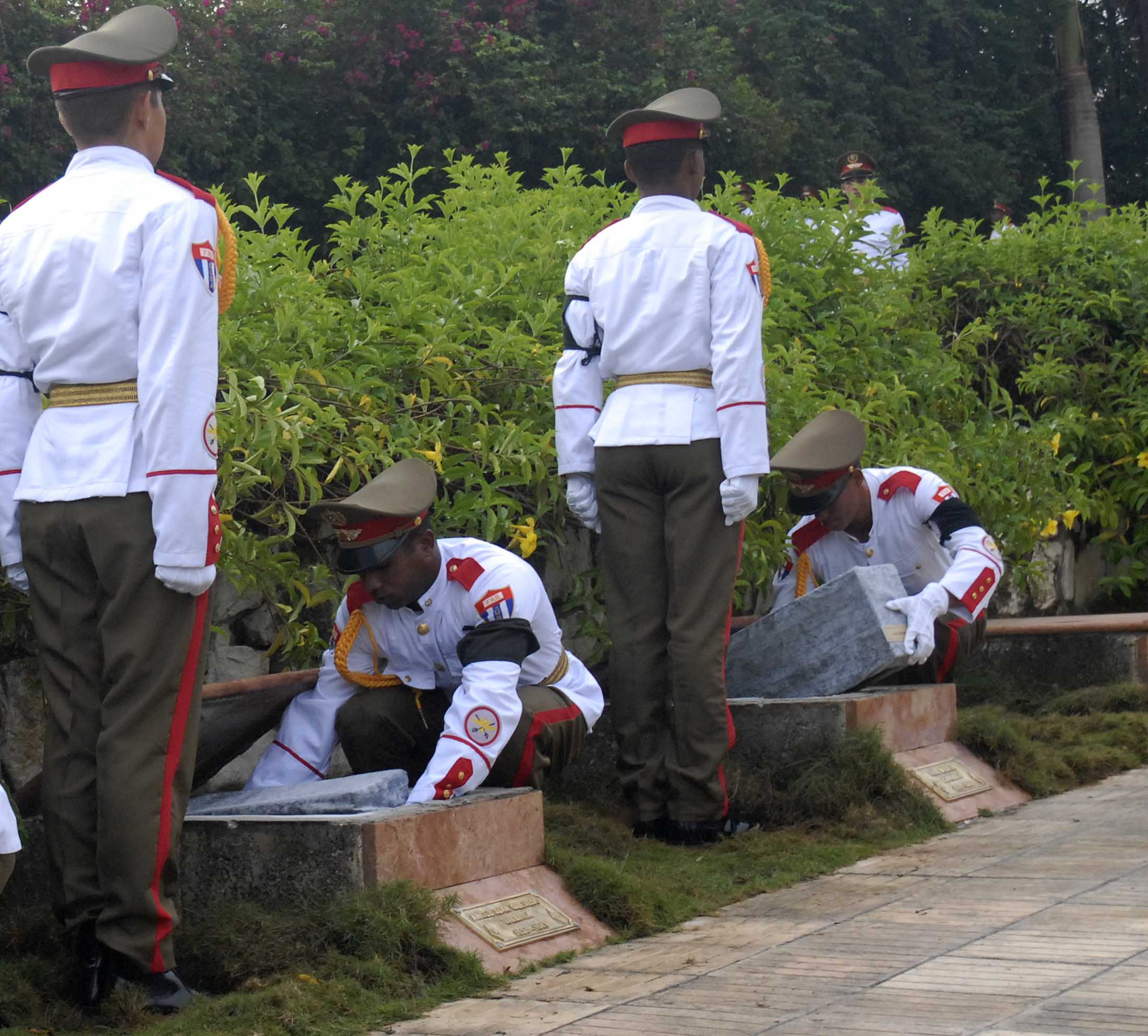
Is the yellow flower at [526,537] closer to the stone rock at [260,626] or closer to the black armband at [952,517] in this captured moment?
the stone rock at [260,626]

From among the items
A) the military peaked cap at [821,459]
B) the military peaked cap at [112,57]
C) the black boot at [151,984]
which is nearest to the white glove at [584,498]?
the military peaked cap at [821,459]

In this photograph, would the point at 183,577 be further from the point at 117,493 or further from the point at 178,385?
the point at 178,385

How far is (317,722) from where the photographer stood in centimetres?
439

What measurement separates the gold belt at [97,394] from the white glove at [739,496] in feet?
5.83

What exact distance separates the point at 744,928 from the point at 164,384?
168 cm

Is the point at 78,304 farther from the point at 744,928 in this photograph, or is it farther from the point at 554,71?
the point at 554,71

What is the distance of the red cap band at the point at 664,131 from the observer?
479 cm

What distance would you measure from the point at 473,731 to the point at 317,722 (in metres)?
0.62

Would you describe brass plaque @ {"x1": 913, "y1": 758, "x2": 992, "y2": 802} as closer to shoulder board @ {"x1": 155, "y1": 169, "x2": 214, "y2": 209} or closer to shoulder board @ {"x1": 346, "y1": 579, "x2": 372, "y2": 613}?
shoulder board @ {"x1": 346, "y1": 579, "x2": 372, "y2": 613}

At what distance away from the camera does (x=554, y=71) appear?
49.3 feet

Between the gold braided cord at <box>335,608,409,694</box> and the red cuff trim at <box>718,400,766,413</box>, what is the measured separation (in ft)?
3.55

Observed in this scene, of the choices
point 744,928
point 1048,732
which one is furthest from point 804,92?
point 744,928

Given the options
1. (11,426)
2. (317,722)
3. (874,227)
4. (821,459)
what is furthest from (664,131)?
(874,227)

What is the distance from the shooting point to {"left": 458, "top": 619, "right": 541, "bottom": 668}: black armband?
4.08 m
